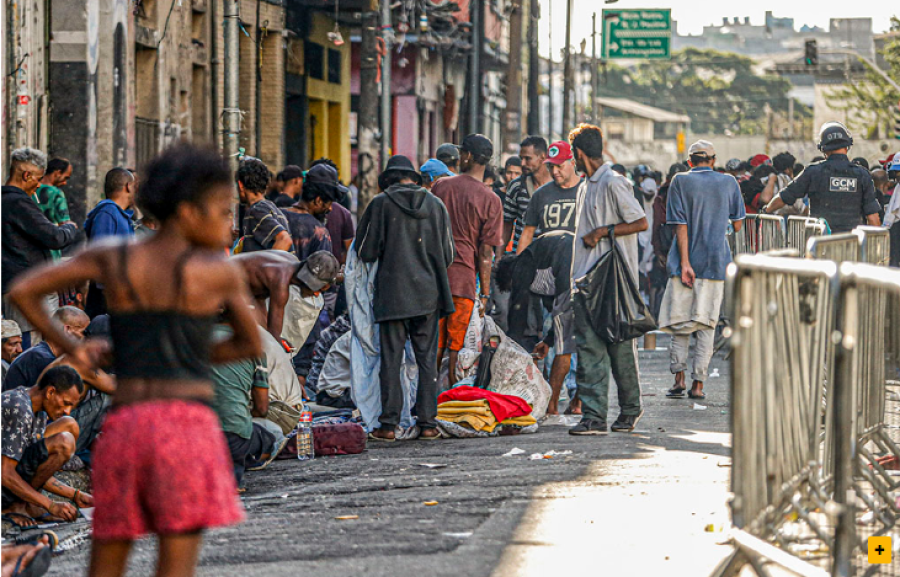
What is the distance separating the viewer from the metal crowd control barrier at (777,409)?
4.69 metres

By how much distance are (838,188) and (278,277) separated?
20.1ft

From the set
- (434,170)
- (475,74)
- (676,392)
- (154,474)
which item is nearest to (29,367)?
(154,474)

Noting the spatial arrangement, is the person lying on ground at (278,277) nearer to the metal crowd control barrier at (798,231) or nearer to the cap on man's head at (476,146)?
the cap on man's head at (476,146)

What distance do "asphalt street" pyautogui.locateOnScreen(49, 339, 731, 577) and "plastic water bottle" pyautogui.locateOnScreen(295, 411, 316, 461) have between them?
20cm

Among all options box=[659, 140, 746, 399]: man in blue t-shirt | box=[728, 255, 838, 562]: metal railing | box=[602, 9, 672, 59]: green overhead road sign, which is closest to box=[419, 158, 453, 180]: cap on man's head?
box=[659, 140, 746, 399]: man in blue t-shirt

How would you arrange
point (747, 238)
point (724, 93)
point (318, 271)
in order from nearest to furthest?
1. point (318, 271)
2. point (747, 238)
3. point (724, 93)

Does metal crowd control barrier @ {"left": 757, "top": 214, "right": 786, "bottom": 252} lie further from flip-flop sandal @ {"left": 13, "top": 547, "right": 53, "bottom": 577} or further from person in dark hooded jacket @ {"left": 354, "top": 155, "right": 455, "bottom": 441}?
flip-flop sandal @ {"left": 13, "top": 547, "right": 53, "bottom": 577}

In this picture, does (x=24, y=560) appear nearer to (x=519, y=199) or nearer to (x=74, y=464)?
(x=74, y=464)

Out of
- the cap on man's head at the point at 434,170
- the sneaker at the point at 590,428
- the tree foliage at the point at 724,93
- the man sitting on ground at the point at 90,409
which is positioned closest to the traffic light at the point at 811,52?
the cap on man's head at the point at 434,170

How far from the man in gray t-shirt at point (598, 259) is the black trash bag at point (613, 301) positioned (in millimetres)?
47

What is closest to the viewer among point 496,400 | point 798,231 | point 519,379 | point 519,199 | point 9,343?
point 9,343

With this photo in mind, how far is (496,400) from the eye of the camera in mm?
10445

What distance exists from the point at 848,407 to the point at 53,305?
7496mm

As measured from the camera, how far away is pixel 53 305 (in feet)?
35.7
